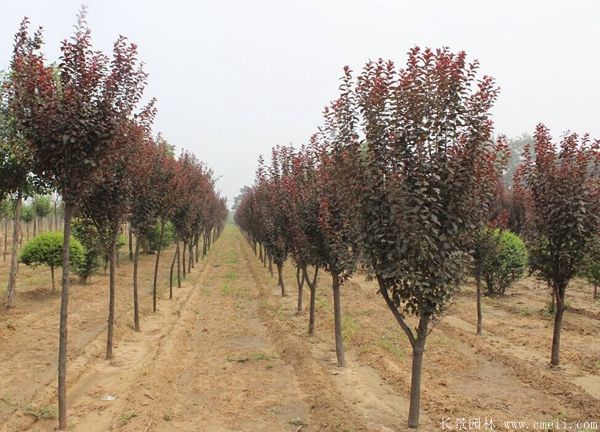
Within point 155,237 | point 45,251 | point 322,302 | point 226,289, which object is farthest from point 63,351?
point 155,237

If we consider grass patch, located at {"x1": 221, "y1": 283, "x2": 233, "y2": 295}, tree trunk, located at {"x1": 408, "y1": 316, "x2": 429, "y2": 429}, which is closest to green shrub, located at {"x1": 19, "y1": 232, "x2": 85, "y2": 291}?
grass patch, located at {"x1": 221, "y1": 283, "x2": 233, "y2": 295}

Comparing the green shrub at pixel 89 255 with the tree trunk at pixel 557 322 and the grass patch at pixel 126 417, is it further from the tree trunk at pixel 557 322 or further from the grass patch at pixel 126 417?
the tree trunk at pixel 557 322

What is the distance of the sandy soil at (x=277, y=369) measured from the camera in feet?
24.2

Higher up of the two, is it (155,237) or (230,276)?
(155,237)

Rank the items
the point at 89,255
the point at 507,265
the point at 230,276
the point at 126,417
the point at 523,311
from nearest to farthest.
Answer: the point at 126,417, the point at 523,311, the point at 507,265, the point at 89,255, the point at 230,276

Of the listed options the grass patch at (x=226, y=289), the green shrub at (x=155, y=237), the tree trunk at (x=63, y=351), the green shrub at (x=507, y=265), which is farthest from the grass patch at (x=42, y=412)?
the green shrub at (x=155, y=237)

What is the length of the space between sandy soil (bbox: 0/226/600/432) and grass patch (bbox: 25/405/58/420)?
2cm

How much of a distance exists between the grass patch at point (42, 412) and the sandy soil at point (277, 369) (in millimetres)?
24

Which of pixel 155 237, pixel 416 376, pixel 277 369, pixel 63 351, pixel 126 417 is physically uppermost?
pixel 155 237

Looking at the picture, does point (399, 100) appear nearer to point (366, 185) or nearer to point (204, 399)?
point (366, 185)

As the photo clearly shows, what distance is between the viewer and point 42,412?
7168 millimetres

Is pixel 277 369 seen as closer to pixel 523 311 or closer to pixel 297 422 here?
pixel 297 422

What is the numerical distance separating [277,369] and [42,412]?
4549 millimetres

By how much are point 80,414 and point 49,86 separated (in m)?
4.92
